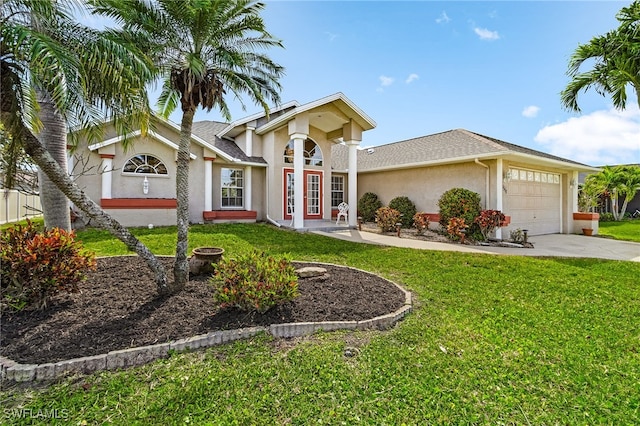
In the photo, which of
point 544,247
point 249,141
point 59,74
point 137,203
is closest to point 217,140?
point 249,141

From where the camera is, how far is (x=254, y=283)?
164 inches

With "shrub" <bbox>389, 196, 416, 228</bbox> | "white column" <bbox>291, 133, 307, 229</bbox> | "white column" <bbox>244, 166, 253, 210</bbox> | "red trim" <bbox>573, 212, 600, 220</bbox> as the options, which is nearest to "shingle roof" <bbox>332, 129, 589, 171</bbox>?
"shrub" <bbox>389, 196, 416, 228</bbox>

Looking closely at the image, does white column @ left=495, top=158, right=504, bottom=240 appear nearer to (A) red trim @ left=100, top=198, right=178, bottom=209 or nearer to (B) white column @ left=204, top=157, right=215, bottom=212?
(B) white column @ left=204, top=157, right=215, bottom=212

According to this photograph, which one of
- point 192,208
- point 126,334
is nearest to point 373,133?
point 192,208

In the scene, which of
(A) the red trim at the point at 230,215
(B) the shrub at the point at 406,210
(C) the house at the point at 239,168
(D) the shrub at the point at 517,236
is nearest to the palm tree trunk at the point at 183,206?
(C) the house at the point at 239,168

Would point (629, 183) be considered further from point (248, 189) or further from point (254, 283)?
point (254, 283)

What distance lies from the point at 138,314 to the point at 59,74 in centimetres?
306

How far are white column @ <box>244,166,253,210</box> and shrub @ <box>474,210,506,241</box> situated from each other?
398 inches

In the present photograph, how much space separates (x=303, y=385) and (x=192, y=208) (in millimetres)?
12174

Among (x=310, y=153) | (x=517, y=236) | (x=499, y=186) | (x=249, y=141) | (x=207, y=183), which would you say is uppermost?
(x=249, y=141)

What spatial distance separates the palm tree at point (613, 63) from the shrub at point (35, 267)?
13.6 metres

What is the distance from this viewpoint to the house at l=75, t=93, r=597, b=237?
12188 mm

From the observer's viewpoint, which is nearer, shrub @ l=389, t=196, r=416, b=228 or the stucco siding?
the stucco siding

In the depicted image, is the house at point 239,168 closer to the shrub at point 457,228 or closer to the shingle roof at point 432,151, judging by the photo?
the shingle roof at point 432,151
